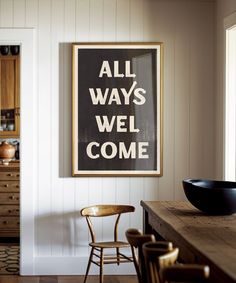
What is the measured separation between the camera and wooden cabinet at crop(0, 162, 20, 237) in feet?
23.1

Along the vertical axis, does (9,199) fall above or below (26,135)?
below

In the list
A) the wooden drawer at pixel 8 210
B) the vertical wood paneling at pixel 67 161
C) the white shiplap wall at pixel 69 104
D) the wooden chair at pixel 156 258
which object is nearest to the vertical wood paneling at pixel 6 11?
the white shiplap wall at pixel 69 104

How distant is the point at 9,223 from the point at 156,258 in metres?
5.29

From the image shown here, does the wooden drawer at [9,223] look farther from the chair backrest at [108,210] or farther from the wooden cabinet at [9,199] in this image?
the chair backrest at [108,210]

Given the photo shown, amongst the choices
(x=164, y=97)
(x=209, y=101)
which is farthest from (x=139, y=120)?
(x=209, y=101)

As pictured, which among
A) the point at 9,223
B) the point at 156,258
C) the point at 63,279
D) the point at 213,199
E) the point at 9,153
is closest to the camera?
the point at 156,258

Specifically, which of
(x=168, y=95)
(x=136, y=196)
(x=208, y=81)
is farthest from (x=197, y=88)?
(x=136, y=196)

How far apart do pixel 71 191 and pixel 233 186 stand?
1850mm

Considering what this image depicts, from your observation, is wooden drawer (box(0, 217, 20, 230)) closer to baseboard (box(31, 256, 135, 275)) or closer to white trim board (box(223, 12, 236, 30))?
baseboard (box(31, 256, 135, 275))

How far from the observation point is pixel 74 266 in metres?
5.21

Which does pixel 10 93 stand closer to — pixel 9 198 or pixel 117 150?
pixel 9 198

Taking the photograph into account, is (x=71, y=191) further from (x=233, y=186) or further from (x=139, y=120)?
(x=233, y=186)

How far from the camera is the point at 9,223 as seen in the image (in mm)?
7070

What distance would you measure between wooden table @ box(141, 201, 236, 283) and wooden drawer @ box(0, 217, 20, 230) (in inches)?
132
